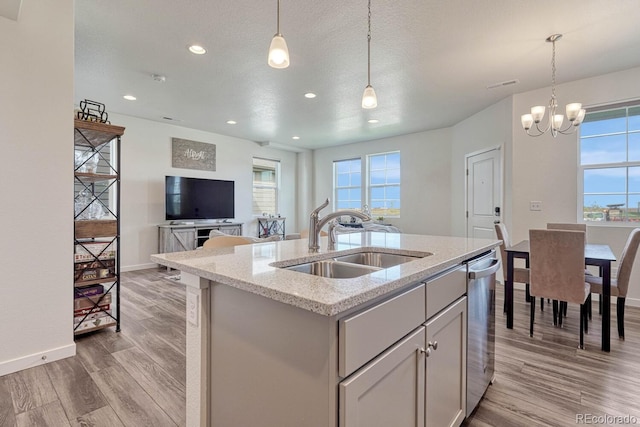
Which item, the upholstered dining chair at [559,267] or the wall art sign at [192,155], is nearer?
the upholstered dining chair at [559,267]

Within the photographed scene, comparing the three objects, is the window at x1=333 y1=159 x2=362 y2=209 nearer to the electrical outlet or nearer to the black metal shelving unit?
the black metal shelving unit

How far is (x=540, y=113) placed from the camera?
303 cm

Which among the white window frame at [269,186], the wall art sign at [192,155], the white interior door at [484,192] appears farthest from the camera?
the white window frame at [269,186]

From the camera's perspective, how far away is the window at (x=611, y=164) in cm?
354

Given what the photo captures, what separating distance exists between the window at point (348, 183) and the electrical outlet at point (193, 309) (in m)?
6.37

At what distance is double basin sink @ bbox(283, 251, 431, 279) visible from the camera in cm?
145

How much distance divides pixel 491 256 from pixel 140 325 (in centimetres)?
311

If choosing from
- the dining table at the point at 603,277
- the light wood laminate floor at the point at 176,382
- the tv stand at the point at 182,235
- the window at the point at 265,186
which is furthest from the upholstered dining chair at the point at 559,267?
the window at the point at 265,186

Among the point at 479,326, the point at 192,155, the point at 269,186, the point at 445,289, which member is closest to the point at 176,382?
the point at 445,289

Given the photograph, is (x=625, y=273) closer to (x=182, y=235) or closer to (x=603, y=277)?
(x=603, y=277)

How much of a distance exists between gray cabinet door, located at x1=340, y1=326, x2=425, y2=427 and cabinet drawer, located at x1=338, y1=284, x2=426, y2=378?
0.11 ft

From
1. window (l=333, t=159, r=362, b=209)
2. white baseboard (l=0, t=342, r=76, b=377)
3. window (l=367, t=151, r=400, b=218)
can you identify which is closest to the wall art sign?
window (l=333, t=159, r=362, b=209)

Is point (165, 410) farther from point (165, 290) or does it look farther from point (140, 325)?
point (165, 290)

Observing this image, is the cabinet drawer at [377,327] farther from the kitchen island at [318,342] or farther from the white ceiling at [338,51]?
the white ceiling at [338,51]
